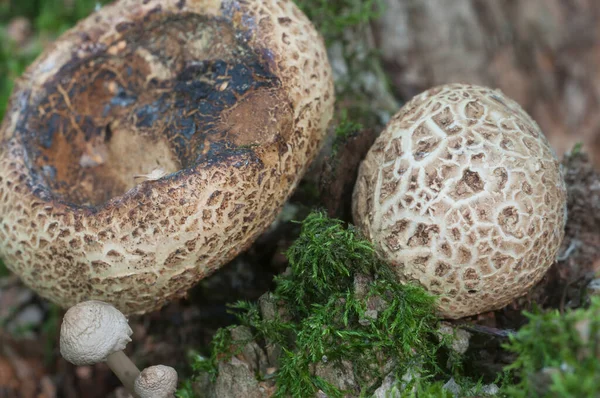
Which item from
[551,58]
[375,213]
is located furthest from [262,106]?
[551,58]

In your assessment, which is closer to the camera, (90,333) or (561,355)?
(561,355)

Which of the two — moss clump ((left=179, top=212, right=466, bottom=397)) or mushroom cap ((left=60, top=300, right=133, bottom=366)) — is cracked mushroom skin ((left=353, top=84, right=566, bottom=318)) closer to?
moss clump ((left=179, top=212, right=466, bottom=397))

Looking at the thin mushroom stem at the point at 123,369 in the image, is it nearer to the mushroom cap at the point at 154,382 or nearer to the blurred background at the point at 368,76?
the mushroom cap at the point at 154,382

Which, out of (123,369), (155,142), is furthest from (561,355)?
(155,142)

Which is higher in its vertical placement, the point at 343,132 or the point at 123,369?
the point at 343,132

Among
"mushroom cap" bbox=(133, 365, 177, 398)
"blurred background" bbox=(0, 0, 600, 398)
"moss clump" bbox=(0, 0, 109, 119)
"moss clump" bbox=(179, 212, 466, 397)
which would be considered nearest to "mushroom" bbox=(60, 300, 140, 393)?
"mushroom cap" bbox=(133, 365, 177, 398)

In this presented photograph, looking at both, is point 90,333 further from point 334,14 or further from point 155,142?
point 334,14
